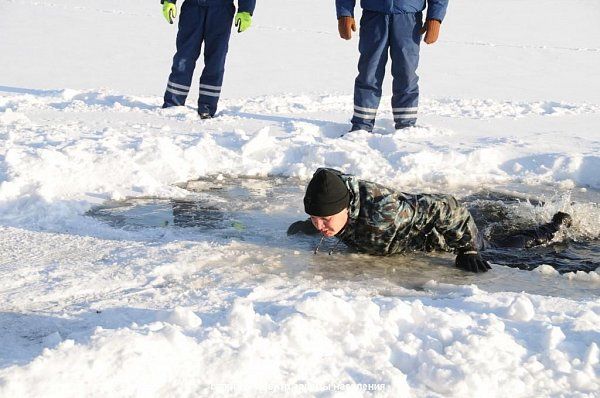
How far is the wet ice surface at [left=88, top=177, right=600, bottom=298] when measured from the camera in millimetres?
4016

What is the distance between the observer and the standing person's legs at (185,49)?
748 centimetres

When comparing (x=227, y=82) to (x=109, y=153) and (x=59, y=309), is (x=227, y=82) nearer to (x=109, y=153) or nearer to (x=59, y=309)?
(x=109, y=153)

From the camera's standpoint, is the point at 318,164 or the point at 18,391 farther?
the point at 318,164

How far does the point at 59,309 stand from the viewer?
3.32m

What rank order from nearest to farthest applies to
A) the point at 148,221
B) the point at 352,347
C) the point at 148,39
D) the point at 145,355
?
the point at 145,355
the point at 352,347
the point at 148,221
the point at 148,39

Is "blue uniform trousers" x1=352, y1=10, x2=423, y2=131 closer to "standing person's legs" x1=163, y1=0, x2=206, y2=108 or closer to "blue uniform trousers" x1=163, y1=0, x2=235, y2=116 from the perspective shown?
"blue uniform trousers" x1=163, y1=0, x2=235, y2=116

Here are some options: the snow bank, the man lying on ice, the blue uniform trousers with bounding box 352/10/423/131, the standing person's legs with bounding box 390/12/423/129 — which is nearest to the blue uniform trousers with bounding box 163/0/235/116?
the blue uniform trousers with bounding box 352/10/423/131

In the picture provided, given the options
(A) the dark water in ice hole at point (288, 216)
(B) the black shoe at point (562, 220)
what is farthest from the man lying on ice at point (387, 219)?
(B) the black shoe at point (562, 220)

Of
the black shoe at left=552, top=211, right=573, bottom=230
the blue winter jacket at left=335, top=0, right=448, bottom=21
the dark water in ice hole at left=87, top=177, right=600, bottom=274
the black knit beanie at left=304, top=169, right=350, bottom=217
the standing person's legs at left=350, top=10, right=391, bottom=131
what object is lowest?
the dark water in ice hole at left=87, top=177, right=600, bottom=274

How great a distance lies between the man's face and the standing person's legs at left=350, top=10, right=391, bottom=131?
3.19 metres

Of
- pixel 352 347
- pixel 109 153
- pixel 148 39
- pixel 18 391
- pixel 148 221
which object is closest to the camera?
pixel 18 391

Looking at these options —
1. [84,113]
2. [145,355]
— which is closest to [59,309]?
[145,355]

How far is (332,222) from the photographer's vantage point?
3.82 m

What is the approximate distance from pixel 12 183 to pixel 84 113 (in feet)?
9.22
